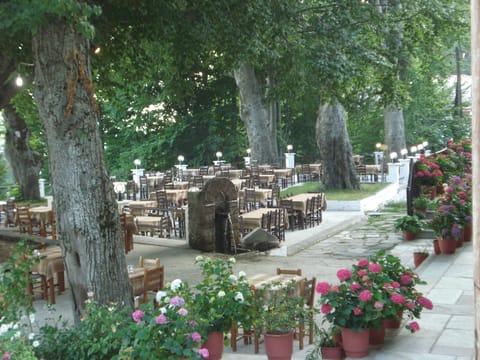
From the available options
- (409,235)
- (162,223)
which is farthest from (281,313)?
(162,223)

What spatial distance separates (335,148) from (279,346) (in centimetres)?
1982

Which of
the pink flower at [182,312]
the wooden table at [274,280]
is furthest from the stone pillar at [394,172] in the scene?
the pink flower at [182,312]

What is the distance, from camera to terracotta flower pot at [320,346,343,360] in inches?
275

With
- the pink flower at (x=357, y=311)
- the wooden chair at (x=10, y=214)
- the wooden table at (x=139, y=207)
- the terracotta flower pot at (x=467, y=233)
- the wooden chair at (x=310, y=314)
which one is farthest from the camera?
the wooden table at (x=139, y=207)

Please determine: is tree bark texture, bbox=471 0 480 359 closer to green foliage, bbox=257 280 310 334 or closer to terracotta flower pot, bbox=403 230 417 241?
green foliage, bbox=257 280 310 334

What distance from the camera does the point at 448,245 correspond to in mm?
11664

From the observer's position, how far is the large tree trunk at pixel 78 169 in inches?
342

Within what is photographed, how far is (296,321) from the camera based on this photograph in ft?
24.6

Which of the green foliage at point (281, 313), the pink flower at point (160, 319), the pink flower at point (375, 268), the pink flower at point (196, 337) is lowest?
the green foliage at point (281, 313)

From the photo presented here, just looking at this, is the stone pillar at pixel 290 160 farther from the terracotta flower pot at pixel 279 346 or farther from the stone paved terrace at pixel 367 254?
the terracotta flower pot at pixel 279 346

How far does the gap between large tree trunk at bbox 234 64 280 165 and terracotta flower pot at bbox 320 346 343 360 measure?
25287mm

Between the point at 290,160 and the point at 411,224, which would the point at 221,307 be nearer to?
the point at 411,224

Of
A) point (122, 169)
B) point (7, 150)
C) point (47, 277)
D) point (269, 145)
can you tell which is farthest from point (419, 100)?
point (47, 277)

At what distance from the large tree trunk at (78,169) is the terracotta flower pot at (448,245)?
5.43m
